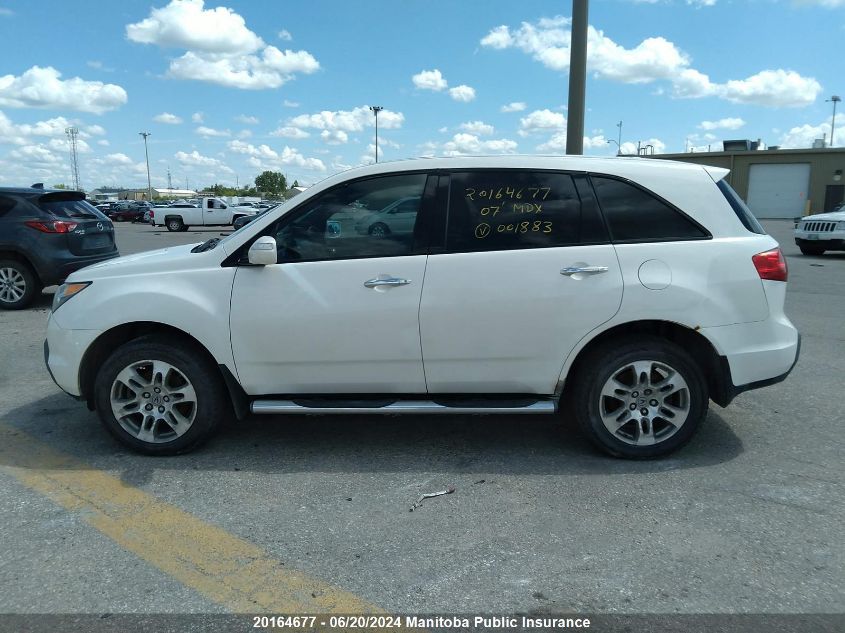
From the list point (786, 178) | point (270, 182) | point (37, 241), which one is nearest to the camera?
point (37, 241)

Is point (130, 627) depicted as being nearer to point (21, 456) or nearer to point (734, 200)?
point (21, 456)

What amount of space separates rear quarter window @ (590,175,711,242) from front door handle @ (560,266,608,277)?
0.22 meters

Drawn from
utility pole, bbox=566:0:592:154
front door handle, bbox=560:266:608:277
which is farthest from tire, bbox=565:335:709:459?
utility pole, bbox=566:0:592:154

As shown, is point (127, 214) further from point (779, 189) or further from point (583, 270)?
point (583, 270)

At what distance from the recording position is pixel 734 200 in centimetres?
402

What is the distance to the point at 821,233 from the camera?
1688 centimetres

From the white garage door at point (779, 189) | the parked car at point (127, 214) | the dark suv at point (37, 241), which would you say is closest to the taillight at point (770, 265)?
the dark suv at point (37, 241)

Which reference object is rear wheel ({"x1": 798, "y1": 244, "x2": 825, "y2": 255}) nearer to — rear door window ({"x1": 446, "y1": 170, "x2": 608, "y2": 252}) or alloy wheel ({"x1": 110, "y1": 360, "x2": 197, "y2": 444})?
rear door window ({"x1": 446, "y1": 170, "x2": 608, "y2": 252})

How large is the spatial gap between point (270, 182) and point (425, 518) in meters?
156

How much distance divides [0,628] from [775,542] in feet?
10.8

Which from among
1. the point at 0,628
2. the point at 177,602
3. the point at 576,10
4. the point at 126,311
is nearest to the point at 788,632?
the point at 177,602

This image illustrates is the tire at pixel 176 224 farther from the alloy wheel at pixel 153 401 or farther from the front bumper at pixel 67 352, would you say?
the alloy wheel at pixel 153 401

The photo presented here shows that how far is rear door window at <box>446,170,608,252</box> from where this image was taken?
392cm

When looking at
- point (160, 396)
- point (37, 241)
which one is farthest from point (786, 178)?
point (160, 396)
